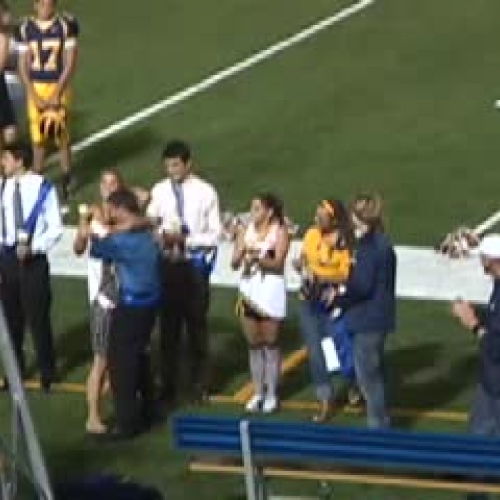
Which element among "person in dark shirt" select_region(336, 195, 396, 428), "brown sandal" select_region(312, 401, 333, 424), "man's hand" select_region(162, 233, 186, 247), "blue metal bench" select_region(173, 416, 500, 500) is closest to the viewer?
"blue metal bench" select_region(173, 416, 500, 500)

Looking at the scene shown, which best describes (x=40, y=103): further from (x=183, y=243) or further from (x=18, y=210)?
(x=183, y=243)

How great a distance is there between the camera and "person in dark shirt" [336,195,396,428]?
658 inches

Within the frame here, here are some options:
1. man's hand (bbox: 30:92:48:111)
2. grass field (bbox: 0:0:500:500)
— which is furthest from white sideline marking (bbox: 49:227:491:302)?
man's hand (bbox: 30:92:48:111)

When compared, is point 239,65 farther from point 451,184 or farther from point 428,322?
point 428,322

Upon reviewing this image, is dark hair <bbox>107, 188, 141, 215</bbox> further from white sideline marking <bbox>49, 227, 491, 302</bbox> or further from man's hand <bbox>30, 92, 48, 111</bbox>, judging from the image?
man's hand <bbox>30, 92, 48, 111</bbox>

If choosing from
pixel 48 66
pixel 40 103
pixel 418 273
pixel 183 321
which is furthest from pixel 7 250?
pixel 48 66

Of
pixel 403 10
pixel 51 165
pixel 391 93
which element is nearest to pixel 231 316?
pixel 51 165

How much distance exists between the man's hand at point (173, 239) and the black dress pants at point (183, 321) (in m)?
0.15

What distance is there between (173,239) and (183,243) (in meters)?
0.08

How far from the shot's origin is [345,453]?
47.8 ft

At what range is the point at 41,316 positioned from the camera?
1819 cm

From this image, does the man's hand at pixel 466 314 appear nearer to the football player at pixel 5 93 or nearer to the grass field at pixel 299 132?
the grass field at pixel 299 132

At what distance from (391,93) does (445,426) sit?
854cm

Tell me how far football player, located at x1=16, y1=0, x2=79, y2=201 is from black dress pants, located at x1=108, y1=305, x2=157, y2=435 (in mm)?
5531
